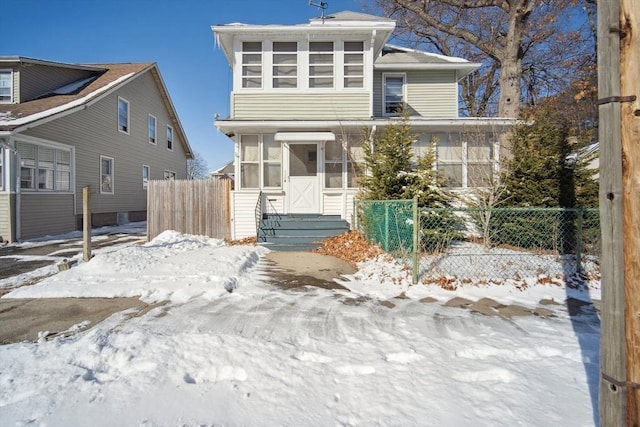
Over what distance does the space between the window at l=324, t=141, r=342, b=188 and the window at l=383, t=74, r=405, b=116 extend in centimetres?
319

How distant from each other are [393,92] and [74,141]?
1328 centimetres

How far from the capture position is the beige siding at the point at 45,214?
10.7 m

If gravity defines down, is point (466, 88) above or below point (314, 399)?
above

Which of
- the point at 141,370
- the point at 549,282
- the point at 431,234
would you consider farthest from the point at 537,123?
the point at 141,370

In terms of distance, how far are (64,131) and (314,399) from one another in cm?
1507

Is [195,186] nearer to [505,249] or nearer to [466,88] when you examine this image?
[505,249]

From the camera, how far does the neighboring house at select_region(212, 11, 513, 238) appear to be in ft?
32.5

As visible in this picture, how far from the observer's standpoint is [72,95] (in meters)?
13.8

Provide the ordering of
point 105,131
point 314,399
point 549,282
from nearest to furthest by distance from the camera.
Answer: point 314,399
point 549,282
point 105,131

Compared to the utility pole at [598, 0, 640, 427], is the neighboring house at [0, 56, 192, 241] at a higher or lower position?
higher

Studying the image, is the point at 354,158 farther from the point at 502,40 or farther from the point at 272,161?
the point at 502,40

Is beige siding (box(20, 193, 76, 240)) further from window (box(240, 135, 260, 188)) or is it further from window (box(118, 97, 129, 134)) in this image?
window (box(240, 135, 260, 188))

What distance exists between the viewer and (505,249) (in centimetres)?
703

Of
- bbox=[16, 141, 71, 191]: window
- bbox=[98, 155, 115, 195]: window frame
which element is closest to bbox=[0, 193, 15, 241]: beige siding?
bbox=[16, 141, 71, 191]: window
